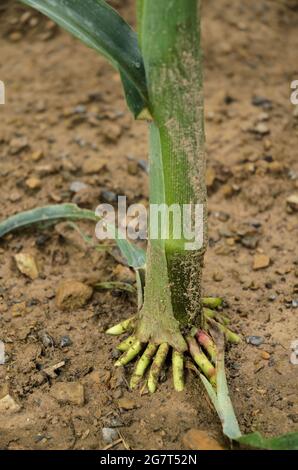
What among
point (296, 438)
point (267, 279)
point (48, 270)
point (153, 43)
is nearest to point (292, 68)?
point (267, 279)

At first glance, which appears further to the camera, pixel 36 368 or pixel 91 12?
pixel 36 368

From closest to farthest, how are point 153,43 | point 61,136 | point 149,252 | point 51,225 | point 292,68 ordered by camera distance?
point 153,43 → point 149,252 → point 51,225 → point 61,136 → point 292,68

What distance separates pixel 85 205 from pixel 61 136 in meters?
0.36

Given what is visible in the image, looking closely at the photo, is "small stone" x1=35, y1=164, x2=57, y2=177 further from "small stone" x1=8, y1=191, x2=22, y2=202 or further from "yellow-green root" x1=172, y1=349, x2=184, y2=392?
"yellow-green root" x1=172, y1=349, x2=184, y2=392

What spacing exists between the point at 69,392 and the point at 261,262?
0.61 m

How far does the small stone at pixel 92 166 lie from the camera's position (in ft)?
6.25

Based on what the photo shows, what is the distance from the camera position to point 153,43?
1043mm

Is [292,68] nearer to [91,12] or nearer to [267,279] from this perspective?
[267,279]

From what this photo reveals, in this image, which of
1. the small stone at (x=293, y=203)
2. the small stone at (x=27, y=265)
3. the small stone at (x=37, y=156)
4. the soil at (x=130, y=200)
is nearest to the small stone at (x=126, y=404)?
the soil at (x=130, y=200)

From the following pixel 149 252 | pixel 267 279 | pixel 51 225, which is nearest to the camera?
pixel 149 252

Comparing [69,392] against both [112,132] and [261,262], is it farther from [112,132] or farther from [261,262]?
[112,132]

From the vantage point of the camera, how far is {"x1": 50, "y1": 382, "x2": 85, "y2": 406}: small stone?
1.27m

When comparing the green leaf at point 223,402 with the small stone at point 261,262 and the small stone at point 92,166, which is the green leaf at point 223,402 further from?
the small stone at point 92,166
